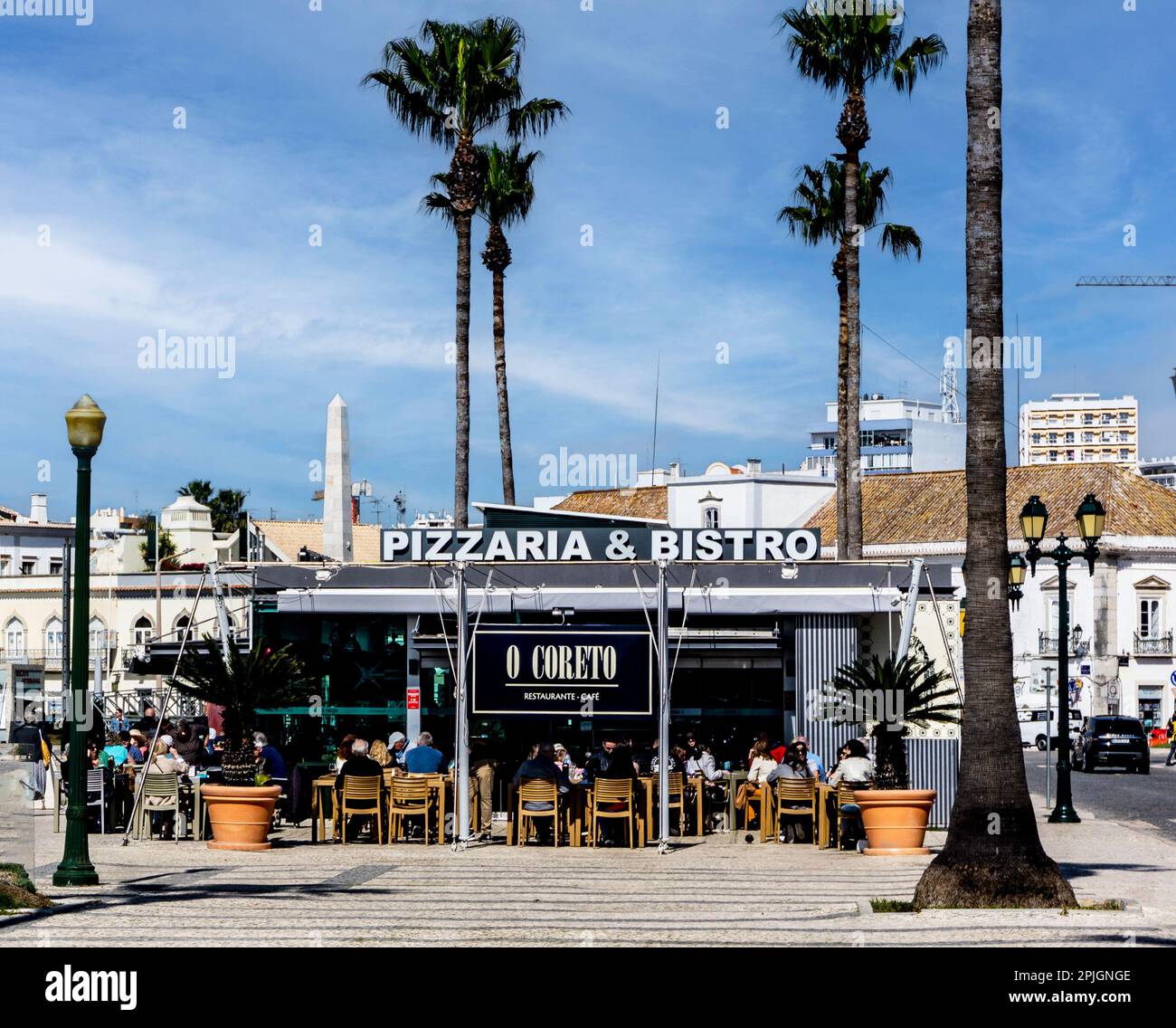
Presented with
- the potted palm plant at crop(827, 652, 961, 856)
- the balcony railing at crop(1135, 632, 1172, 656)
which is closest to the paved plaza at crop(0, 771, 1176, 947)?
the potted palm plant at crop(827, 652, 961, 856)

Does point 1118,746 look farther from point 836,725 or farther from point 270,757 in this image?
point 270,757

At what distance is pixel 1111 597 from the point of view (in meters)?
71.3

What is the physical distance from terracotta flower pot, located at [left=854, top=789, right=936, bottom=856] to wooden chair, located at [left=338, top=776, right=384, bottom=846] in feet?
19.2

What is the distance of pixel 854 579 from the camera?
79.2 feet

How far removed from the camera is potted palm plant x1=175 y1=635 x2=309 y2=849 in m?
20.0

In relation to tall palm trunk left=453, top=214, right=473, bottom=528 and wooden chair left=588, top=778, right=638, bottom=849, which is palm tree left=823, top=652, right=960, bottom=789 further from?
tall palm trunk left=453, top=214, right=473, bottom=528

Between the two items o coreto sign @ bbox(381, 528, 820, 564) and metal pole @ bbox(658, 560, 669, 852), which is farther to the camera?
o coreto sign @ bbox(381, 528, 820, 564)

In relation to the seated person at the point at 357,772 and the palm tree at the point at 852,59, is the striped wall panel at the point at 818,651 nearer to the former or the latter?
the seated person at the point at 357,772

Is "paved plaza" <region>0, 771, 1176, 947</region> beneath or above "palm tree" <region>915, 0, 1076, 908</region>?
beneath

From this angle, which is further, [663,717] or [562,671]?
[562,671]

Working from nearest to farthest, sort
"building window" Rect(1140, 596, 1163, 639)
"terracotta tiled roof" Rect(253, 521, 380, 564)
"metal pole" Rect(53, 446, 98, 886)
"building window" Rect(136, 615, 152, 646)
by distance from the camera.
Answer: "metal pole" Rect(53, 446, 98, 886), "building window" Rect(1140, 596, 1163, 639), "building window" Rect(136, 615, 152, 646), "terracotta tiled roof" Rect(253, 521, 380, 564)

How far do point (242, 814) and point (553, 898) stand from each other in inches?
241

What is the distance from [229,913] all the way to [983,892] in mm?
5933

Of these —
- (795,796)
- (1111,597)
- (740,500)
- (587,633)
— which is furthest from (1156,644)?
(587,633)
